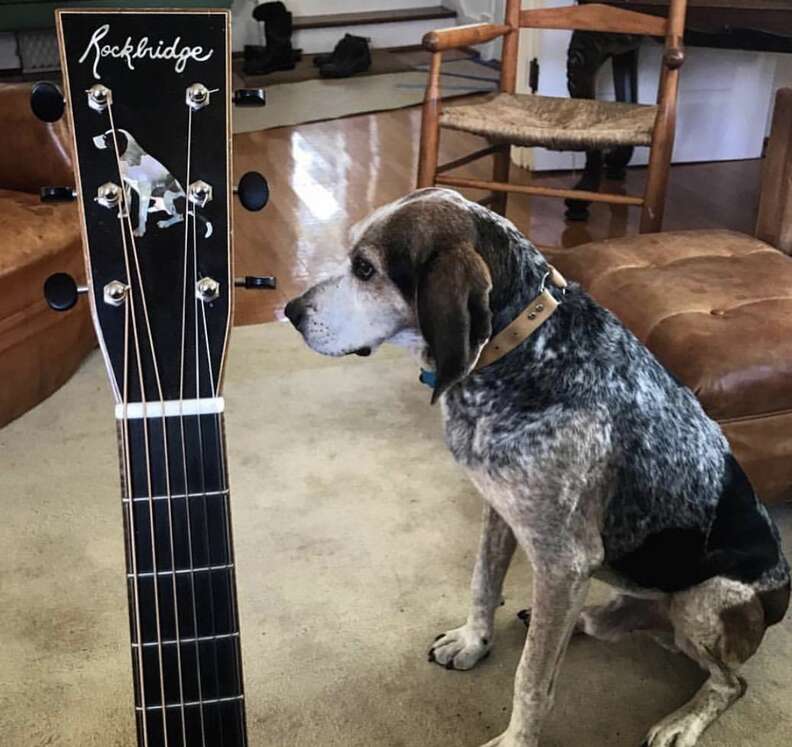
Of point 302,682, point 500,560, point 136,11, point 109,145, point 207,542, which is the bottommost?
point 302,682

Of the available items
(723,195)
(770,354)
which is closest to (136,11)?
(770,354)

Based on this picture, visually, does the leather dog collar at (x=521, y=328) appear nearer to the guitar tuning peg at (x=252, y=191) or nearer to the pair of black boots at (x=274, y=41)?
the guitar tuning peg at (x=252, y=191)

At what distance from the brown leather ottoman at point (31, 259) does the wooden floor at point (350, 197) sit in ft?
1.94

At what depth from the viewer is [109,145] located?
99 centimetres

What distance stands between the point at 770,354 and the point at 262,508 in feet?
3.52

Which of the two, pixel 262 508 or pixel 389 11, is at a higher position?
pixel 389 11

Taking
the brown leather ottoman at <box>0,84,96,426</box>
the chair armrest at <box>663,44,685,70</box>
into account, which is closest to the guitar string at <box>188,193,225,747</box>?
the brown leather ottoman at <box>0,84,96,426</box>

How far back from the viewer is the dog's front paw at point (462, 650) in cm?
170

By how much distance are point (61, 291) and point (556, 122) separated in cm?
217

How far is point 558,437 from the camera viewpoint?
52.8 inches

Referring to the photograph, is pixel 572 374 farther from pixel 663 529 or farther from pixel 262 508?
pixel 262 508

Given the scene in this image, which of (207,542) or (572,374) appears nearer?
(207,542)

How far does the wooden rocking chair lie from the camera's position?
2.83 m

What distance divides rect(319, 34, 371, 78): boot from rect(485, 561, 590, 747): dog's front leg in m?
4.84
